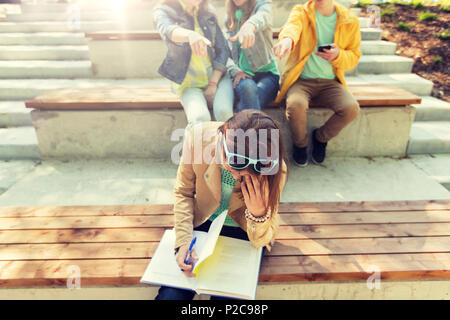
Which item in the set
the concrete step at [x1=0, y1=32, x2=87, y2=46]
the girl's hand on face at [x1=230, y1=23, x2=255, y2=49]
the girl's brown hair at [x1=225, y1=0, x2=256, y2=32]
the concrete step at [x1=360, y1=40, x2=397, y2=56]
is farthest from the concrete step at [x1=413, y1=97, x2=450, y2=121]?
the concrete step at [x1=0, y1=32, x2=87, y2=46]

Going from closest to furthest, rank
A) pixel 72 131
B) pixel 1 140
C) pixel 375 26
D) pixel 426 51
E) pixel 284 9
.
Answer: pixel 72 131, pixel 1 140, pixel 426 51, pixel 284 9, pixel 375 26

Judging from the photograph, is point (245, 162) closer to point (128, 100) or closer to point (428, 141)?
point (128, 100)

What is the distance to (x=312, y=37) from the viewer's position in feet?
9.46

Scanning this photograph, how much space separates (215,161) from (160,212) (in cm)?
79

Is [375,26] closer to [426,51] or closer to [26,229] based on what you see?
[426,51]

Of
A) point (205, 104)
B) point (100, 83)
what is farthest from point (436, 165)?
point (100, 83)

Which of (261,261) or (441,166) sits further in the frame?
(441,166)

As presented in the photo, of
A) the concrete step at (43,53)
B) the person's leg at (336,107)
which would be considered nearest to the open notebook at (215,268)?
the person's leg at (336,107)

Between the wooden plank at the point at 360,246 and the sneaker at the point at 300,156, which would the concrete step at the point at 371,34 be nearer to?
the sneaker at the point at 300,156

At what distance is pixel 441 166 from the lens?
10.3 feet

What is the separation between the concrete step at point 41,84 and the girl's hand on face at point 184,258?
317cm

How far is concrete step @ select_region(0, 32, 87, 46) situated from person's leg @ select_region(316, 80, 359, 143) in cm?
439

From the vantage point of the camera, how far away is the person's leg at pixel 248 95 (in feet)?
8.58

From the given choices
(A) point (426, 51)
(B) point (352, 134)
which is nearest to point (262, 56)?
(B) point (352, 134)
